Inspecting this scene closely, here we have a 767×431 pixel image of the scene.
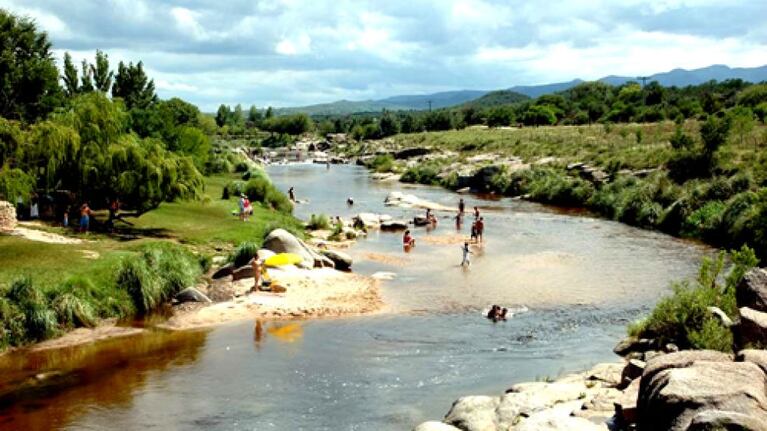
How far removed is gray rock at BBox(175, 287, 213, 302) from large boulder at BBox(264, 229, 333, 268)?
7115 millimetres

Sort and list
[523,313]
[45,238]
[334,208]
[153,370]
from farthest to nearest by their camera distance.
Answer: [334,208] < [45,238] < [523,313] < [153,370]

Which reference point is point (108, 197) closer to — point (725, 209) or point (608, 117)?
point (725, 209)

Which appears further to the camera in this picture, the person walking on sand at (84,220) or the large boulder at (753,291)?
the person walking on sand at (84,220)

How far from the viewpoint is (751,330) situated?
1969 centimetres

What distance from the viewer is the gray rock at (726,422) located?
12.6 m

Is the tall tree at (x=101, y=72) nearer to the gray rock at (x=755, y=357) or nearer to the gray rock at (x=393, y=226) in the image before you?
the gray rock at (x=393, y=226)

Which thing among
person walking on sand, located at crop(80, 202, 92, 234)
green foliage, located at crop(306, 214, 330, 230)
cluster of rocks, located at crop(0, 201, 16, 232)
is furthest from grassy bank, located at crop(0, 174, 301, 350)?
green foliage, located at crop(306, 214, 330, 230)

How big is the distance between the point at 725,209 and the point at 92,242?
40431 millimetres

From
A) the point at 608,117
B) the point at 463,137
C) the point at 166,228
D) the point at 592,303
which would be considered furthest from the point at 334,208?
the point at 608,117

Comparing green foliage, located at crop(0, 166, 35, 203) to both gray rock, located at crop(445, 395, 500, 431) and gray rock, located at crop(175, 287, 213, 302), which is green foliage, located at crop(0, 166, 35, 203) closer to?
gray rock, located at crop(175, 287, 213, 302)

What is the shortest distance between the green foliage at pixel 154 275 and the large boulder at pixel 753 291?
74.3 feet

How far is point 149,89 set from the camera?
311 feet

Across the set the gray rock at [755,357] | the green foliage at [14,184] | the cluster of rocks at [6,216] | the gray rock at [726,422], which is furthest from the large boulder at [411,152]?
the gray rock at [726,422]

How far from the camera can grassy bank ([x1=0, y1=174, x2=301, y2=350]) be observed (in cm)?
2623
